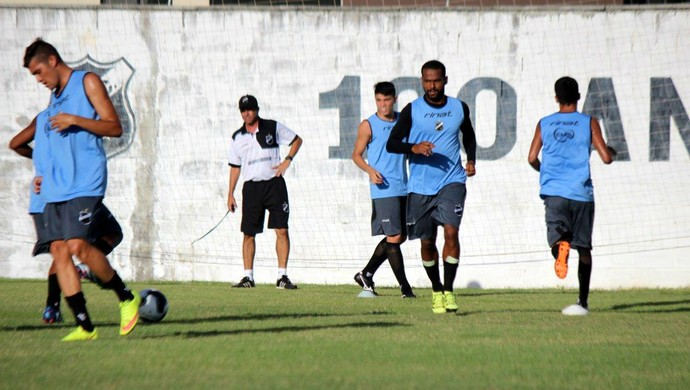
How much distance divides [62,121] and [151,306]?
1.80m

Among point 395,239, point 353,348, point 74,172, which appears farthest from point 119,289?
point 395,239

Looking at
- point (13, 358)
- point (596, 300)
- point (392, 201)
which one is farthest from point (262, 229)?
point (13, 358)

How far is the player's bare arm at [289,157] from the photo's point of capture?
49.9 ft

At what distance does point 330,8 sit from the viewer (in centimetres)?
1686

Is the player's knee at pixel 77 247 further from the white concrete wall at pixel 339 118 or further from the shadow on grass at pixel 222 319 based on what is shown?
the white concrete wall at pixel 339 118

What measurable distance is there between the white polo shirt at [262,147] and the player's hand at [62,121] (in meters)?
7.65

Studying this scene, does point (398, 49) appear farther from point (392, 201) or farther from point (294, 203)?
point (392, 201)

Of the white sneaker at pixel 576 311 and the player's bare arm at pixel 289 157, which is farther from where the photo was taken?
the player's bare arm at pixel 289 157

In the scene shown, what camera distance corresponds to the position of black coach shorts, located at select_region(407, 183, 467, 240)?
1060 centimetres

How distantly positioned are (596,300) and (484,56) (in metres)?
4.37

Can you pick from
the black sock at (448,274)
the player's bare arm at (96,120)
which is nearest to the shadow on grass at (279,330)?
the black sock at (448,274)

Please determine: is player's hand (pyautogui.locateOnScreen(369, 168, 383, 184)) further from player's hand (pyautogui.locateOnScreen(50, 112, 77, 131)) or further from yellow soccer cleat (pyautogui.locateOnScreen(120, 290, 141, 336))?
player's hand (pyautogui.locateOnScreen(50, 112, 77, 131))

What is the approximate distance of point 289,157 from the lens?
50.1 ft

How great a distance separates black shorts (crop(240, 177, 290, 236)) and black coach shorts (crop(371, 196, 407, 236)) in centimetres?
249
